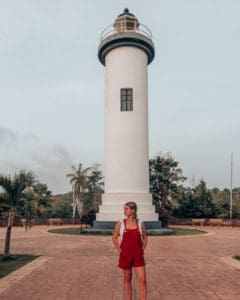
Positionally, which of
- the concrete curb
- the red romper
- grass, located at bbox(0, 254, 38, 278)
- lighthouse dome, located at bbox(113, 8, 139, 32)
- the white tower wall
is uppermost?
lighthouse dome, located at bbox(113, 8, 139, 32)

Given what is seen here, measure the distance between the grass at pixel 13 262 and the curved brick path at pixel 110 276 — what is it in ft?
0.99

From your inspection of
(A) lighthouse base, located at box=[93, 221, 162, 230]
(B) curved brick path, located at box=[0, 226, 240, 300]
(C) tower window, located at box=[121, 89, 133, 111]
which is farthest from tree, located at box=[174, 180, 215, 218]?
(B) curved brick path, located at box=[0, 226, 240, 300]

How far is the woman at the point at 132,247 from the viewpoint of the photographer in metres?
5.07

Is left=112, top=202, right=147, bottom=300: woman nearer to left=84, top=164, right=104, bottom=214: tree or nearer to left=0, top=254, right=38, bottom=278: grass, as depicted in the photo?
Result: left=0, top=254, right=38, bottom=278: grass

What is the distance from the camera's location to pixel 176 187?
3669 centimetres

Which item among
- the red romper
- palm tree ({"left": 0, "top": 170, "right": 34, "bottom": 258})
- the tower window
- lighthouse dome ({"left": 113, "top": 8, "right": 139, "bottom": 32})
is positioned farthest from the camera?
lighthouse dome ({"left": 113, "top": 8, "right": 139, "bottom": 32})

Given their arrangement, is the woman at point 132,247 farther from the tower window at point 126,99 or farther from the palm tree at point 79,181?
the palm tree at point 79,181

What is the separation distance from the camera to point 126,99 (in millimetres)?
23625

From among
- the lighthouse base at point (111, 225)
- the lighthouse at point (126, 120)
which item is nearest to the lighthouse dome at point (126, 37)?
the lighthouse at point (126, 120)

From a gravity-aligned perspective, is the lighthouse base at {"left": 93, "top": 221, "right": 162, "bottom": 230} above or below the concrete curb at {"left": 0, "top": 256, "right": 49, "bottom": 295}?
above

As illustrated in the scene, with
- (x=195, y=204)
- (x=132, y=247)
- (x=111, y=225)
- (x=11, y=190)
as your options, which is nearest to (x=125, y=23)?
(x=111, y=225)

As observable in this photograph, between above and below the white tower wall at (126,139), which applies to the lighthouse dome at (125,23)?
above

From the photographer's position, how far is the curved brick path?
6629 millimetres

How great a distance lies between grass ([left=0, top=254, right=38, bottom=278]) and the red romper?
470 cm
